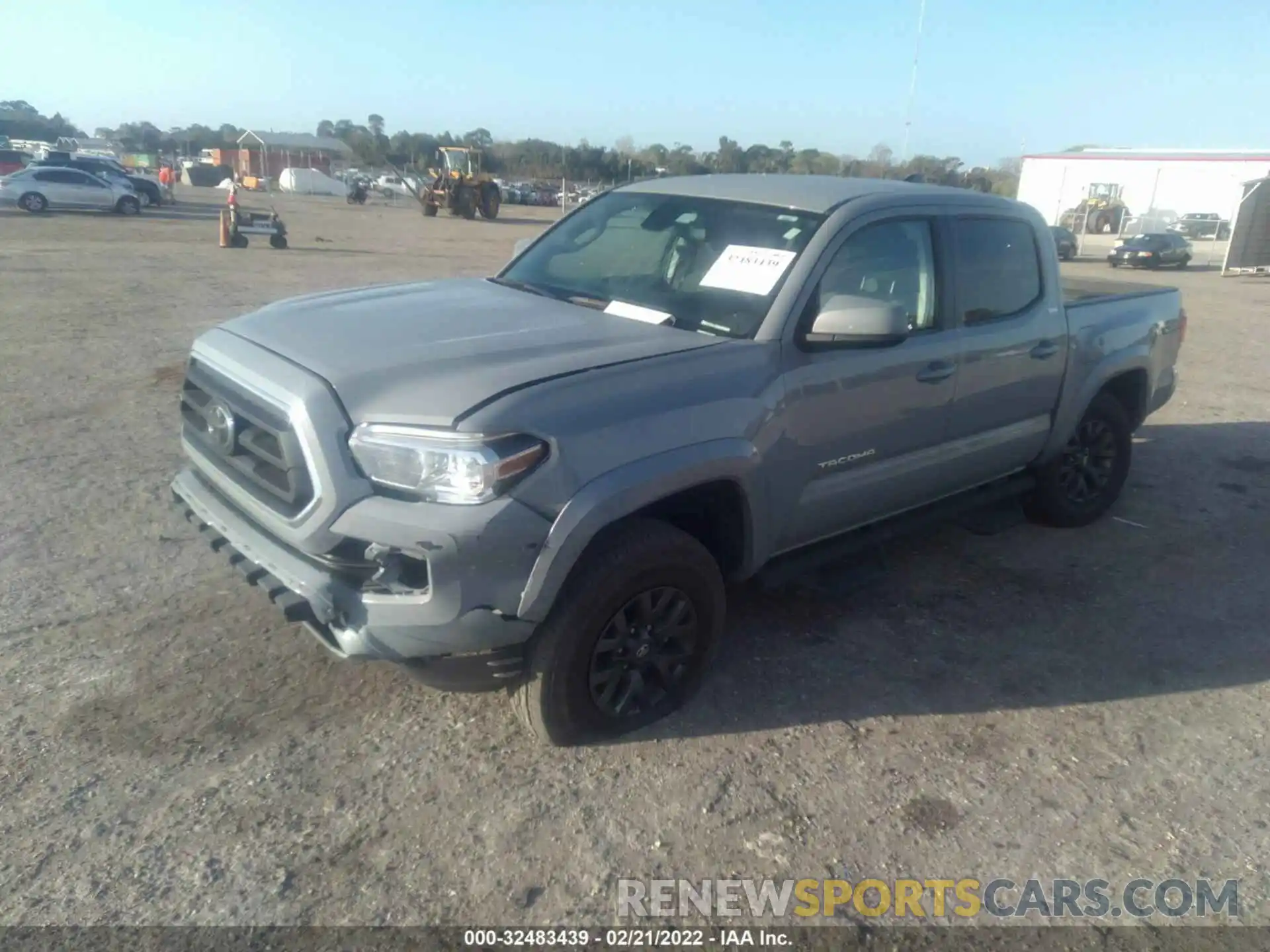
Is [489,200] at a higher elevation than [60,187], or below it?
higher

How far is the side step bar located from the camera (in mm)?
3910

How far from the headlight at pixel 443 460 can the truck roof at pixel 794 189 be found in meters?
1.87

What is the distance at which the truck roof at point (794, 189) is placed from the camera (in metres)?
4.04

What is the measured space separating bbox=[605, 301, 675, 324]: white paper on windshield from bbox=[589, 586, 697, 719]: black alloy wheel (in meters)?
1.07

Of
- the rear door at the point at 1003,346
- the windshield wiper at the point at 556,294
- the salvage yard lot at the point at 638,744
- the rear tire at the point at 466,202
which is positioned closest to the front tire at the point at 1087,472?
the salvage yard lot at the point at 638,744

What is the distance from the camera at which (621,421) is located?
119 inches

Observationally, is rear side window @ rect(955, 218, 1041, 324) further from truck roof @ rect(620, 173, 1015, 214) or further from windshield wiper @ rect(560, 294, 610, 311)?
windshield wiper @ rect(560, 294, 610, 311)

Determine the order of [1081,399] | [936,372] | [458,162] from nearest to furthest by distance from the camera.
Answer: [936,372], [1081,399], [458,162]

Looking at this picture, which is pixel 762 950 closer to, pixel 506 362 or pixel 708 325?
pixel 506 362

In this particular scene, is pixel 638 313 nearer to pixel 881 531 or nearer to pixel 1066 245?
pixel 881 531

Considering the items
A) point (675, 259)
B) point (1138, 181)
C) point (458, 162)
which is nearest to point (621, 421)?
point (675, 259)

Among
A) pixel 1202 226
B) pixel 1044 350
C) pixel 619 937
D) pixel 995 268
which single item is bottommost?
pixel 619 937

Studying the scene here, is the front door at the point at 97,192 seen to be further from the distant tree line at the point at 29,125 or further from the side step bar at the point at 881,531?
the distant tree line at the point at 29,125

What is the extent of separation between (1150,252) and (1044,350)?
28848mm
